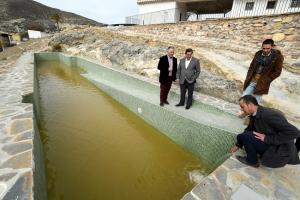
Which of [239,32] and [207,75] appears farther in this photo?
[239,32]

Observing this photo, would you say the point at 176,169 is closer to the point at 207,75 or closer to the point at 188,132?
the point at 188,132

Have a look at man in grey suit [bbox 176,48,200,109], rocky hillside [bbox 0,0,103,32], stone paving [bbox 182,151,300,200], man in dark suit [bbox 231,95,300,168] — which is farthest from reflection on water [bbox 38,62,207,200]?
rocky hillside [bbox 0,0,103,32]

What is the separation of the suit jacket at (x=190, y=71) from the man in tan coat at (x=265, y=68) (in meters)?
1.12

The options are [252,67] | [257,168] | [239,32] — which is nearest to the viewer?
[257,168]

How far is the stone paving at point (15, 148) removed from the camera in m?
1.63

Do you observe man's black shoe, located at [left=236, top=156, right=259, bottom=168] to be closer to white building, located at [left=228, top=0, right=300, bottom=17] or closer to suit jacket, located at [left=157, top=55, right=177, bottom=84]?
suit jacket, located at [left=157, top=55, right=177, bottom=84]

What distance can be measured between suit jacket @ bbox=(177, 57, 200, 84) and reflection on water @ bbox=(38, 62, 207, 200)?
63.4 inches

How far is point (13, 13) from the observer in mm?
49812

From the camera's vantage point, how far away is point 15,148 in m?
2.22

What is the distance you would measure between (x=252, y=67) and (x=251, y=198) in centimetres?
230

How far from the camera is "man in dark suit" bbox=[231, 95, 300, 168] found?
1.94 m

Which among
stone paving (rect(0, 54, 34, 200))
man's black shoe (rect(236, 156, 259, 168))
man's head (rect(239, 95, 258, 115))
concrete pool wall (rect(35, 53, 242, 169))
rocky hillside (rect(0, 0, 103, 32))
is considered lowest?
concrete pool wall (rect(35, 53, 242, 169))

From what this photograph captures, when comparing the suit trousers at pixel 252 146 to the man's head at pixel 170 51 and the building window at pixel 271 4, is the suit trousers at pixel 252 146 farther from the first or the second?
the building window at pixel 271 4

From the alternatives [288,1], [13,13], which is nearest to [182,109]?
[288,1]
